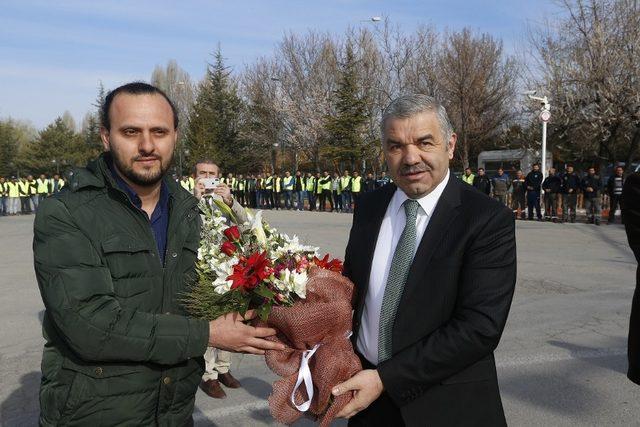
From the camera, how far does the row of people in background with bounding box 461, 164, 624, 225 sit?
18.4 meters

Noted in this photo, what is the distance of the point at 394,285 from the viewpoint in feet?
7.23

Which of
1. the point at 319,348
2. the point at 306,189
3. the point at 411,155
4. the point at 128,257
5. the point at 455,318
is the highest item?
the point at 306,189

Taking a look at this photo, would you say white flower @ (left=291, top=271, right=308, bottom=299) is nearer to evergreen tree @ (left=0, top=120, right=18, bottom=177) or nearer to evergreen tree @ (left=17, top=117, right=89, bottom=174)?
evergreen tree @ (left=17, top=117, right=89, bottom=174)

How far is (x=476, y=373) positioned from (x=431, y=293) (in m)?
0.38

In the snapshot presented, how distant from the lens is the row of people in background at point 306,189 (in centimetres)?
2711

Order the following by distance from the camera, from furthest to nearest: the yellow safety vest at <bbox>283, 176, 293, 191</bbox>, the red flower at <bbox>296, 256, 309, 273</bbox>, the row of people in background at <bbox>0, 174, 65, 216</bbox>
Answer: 1. the yellow safety vest at <bbox>283, 176, 293, 191</bbox>
2. the row of people in background at <bbox>0, 174, 65, 216</bbox>
3. the red flower at <bbox>296, 256, 309, 273</bbox>

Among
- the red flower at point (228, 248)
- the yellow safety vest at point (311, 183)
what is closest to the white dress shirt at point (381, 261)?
the red flower at point (228, 248)

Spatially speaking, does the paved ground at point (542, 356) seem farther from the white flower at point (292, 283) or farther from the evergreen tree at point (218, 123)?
the evergreen tree at point (218, 123)

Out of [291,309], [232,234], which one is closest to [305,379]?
[291,309]

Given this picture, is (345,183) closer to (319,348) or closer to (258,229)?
(258,229)

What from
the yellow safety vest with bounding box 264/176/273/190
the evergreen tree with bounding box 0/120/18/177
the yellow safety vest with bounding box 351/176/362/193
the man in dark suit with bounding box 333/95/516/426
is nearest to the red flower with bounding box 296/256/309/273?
the man in dark suit with bounding box 333/95/516/426

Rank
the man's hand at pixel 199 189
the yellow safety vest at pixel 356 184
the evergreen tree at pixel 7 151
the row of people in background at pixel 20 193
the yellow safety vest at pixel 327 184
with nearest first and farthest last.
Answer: the man's hand at pixel 199 189, the yellow safety vest at pixel 356 184, the yellow safety vest at pixel 327 184, the row of people in background at pixel 20 193, the evergreen tree at pixel 7 151

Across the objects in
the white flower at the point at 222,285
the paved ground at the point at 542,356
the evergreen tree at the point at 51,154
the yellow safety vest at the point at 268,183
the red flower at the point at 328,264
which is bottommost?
the paved ground at the point at 542,356

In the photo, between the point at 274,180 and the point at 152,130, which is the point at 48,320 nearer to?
the point at 152,130
